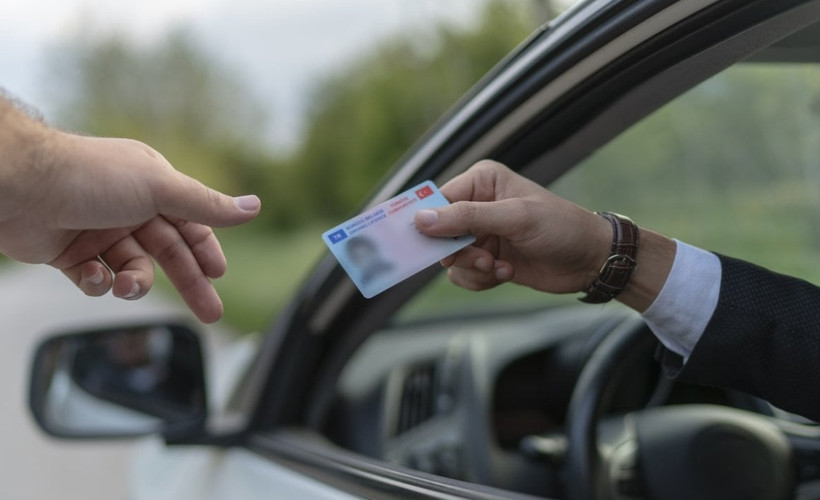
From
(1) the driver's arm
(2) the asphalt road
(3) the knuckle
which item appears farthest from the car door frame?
(2) the asphalt road

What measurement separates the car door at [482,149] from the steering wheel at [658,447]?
47cm

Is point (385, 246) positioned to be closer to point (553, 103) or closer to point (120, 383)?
point (553, 103)

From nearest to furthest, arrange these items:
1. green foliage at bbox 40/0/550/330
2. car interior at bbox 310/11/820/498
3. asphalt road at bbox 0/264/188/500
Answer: car interior at bbox 310/11/820/498
green foliage at bbox 40/0/550/330
asphalt road at bbox 0/264/188/500

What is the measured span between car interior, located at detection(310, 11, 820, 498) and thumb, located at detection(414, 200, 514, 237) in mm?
246

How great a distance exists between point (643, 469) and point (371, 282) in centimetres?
98

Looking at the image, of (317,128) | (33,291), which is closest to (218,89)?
(317,128)

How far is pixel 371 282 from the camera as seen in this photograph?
1.29m

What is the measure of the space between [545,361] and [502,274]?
1.19 m

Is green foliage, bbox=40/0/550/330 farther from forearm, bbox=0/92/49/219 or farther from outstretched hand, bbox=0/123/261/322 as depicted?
forearm, bbox=0/92/49/219

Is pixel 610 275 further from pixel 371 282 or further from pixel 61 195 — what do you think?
pixel 61 195

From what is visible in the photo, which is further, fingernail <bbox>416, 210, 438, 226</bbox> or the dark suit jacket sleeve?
the dark suit jacket sleeve

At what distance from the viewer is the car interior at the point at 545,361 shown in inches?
74.4

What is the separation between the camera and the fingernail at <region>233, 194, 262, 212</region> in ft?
4.27

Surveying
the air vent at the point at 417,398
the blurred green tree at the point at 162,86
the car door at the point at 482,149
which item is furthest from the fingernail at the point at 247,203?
the blurred green tree at the point at 162,86
